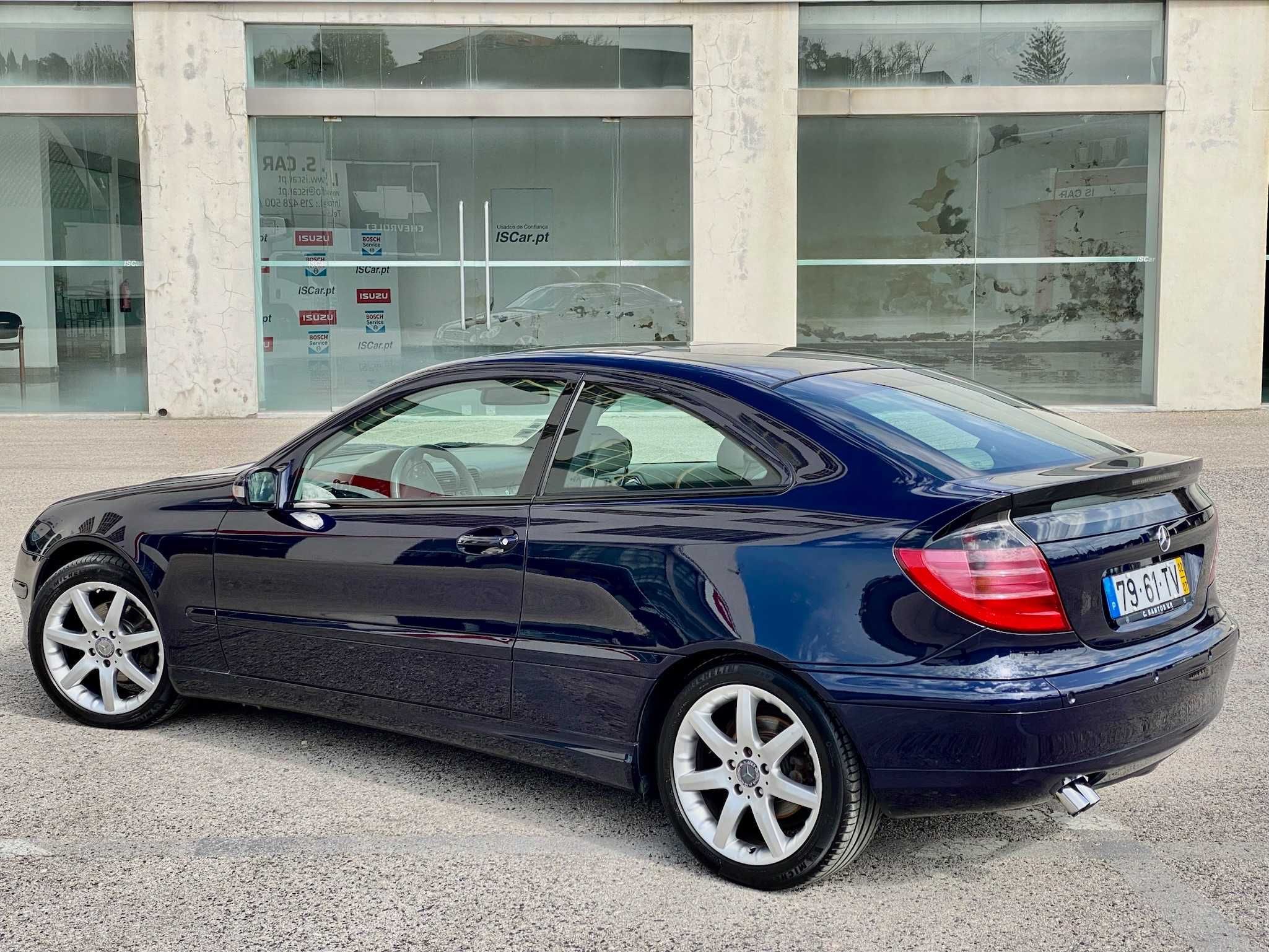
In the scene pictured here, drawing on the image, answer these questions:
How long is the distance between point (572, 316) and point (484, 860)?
574 inches

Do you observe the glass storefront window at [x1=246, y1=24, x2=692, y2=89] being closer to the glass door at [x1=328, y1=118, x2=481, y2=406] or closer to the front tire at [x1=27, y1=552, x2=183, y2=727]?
the glass door at [x1=328, y1=118, x2=481, y2=406]

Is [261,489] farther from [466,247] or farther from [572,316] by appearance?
[466,247]

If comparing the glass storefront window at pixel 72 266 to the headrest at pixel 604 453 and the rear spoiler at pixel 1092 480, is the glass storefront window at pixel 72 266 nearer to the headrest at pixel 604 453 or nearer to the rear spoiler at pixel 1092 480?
the headrest at pixel 604 453

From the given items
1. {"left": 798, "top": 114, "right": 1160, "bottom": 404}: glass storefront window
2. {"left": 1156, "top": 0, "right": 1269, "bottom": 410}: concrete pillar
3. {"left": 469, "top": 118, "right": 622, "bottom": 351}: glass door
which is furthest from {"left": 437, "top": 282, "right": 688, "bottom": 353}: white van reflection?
{"left": 1156, "top": 0, "right": 1269, "bottom": 410}: concrete pillar

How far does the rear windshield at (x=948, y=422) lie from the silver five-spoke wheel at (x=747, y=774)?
782mm

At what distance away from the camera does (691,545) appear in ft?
12.6

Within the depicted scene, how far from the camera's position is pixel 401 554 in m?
4.41

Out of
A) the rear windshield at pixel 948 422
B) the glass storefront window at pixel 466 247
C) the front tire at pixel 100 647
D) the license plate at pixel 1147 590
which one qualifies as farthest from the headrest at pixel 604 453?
the glass storefront window at pixel 466 247

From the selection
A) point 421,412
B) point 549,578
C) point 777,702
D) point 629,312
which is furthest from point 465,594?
point 629,312

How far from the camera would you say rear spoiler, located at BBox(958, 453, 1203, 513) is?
3.59m

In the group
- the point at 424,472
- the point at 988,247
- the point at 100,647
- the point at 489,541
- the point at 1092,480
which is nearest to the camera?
the point at 1092,480

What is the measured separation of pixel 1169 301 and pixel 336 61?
35.2ft

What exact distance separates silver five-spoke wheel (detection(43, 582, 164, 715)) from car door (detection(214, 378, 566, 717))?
465 mm

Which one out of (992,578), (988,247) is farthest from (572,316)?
(992,578)
